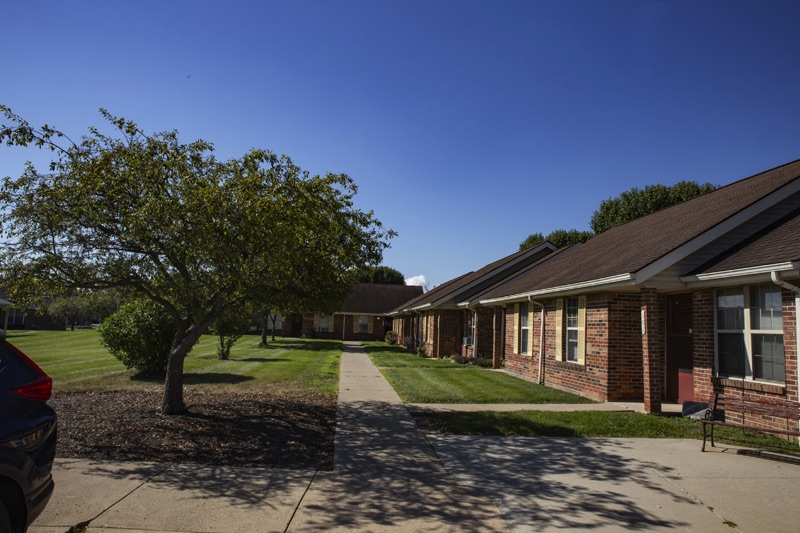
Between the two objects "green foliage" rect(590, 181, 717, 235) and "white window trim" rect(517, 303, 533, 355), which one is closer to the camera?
"white window trim" rect(517, 303, 533, 355)

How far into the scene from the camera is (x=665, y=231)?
11969 millimetres

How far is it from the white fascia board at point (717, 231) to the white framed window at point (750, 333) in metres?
0.96

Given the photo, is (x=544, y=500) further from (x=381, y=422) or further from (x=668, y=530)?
(x=381, y=422)

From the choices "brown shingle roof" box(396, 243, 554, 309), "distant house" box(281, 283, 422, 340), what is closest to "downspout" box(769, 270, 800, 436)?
"brown shingle roof" box(396, 243, 554, 309)

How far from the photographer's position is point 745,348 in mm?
8539

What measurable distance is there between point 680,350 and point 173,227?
1016cm

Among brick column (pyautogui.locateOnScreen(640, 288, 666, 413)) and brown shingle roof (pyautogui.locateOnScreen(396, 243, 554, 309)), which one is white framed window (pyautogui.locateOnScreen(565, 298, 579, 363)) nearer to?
brick column (pyautogui.locateOnScreen(640, 288, 666, 413))

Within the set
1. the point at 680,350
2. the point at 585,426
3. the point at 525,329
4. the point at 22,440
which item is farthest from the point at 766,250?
the point at 22,440

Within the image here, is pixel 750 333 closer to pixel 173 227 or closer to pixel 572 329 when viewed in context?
pixel 572 329

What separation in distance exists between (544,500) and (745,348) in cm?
556

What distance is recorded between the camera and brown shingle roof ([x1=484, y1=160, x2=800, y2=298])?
9.99 meters

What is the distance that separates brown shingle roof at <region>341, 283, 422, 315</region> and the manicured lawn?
35117mm

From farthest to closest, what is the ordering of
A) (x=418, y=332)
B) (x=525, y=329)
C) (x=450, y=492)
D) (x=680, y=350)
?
(x=418, y=332) < (x=525, y=329) < (x=680, y=350) < (x=450, y=492)

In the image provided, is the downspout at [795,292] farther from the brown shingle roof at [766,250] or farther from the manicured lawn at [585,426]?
the manicured lawn at [585,426]
